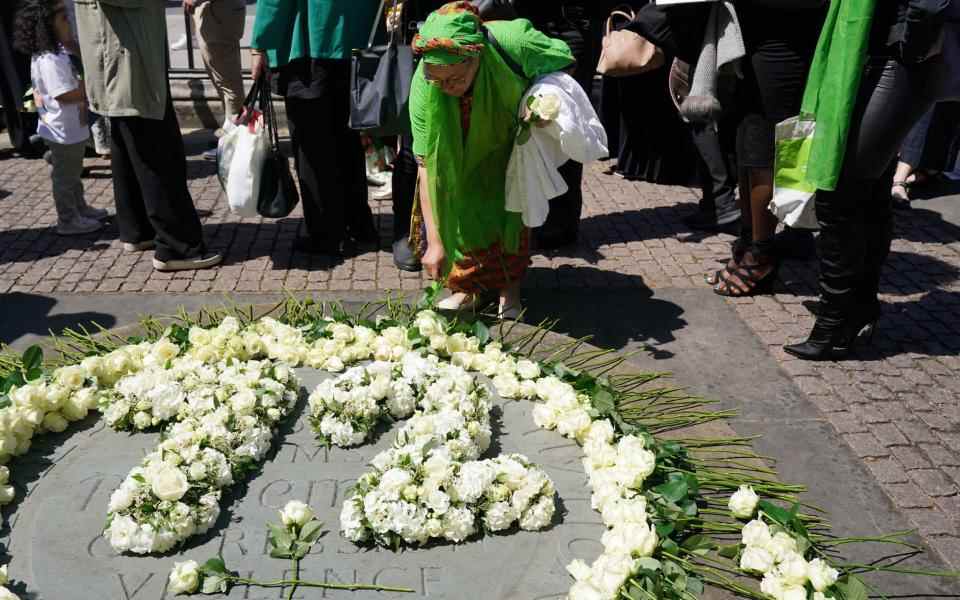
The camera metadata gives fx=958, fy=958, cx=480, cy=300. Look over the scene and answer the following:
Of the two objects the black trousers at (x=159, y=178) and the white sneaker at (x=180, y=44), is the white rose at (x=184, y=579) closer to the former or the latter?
the black trousers at (x=159, y=178)

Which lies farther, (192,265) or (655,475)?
(192,265)

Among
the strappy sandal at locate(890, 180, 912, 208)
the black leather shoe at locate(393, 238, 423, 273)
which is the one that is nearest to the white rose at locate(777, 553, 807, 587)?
the black leather shoe at locate(393, 238, 423, 273)

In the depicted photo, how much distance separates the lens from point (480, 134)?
155 inches

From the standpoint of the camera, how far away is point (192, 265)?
541cm

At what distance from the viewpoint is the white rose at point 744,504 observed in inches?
100

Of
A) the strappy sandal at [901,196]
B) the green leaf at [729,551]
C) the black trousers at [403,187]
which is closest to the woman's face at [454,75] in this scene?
the black trousers at [403,187]

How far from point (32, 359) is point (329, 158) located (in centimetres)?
258

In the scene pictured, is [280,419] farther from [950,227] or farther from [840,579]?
[950,227]

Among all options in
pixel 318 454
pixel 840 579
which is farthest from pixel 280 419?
pixel 840 579

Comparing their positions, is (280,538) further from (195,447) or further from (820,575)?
(820,575)

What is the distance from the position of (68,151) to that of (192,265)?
1340 millimetres

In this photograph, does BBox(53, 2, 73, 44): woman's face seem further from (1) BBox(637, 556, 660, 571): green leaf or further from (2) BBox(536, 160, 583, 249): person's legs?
(1) BBox(637, 556, 660, 571): green leaf

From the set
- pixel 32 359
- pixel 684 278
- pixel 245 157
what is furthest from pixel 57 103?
pixel 684 278

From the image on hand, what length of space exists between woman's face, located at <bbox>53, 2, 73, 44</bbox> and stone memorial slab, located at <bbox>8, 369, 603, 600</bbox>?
4062mm
